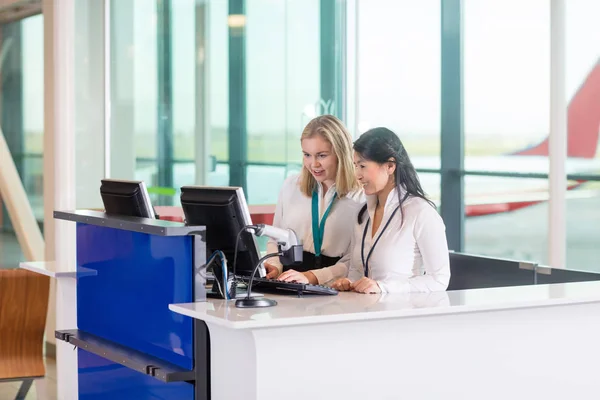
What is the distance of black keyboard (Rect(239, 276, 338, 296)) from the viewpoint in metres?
3.41

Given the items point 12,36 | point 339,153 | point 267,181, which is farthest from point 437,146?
point 339,153

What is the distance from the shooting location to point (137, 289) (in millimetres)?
3648

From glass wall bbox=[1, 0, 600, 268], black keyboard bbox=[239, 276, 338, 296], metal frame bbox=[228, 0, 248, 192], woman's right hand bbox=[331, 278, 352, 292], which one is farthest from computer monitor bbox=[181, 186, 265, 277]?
metal frame bbox=[228, 0, 248, 192]

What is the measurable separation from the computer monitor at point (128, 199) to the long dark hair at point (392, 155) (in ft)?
2.93

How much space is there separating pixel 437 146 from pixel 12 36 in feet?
12.2

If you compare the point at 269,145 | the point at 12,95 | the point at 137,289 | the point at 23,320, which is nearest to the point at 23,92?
the point at 12,95

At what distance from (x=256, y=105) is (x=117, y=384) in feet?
13.4

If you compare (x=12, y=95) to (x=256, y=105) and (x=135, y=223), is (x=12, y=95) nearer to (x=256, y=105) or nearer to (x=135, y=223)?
(x=256, y=105)

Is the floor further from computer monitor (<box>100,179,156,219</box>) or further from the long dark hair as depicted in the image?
the long dark hair

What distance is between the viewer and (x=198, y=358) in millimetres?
3250

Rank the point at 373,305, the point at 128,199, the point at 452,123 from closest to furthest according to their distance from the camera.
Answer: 1. the point at 373,305
2. the point at 128,199
3. the point at 452,123

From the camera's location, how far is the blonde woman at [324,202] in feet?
13.6

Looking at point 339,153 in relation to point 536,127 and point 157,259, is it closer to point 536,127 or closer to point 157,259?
point 157,259

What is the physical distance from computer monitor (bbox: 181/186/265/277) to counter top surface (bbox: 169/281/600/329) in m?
0.19
